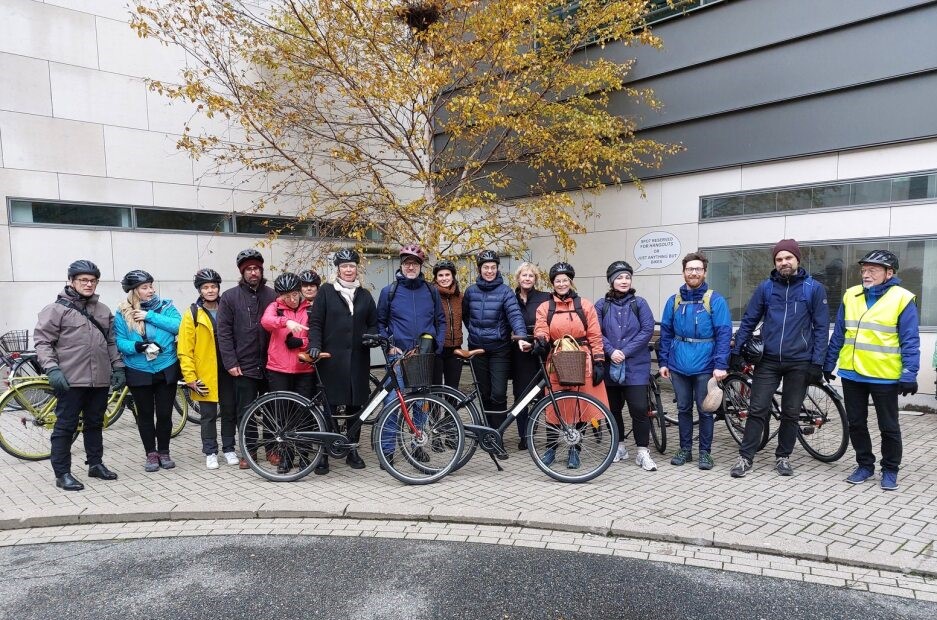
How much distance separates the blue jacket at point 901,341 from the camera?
14.1 feet

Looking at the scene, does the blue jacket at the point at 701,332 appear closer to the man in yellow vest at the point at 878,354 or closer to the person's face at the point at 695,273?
the person's face at the point at 695,273

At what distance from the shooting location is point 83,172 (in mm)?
8961

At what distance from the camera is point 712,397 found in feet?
15.9

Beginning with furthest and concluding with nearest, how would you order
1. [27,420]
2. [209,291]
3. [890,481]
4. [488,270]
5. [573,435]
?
1. [27,420]
2. [488,270]
3. [209,291]
4. [573,435]
5. [890,481]

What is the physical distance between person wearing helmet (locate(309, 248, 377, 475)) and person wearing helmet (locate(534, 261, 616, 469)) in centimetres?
160

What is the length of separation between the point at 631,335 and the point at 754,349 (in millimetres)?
1043

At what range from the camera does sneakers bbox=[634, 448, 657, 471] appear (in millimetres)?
5129

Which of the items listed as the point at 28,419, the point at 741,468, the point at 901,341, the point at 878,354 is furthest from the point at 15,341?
the point at 901,341

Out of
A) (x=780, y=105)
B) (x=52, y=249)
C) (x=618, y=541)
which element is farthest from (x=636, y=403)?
(x=52, y=249)

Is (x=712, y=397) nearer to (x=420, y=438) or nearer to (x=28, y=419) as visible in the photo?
(x=420, y=438)

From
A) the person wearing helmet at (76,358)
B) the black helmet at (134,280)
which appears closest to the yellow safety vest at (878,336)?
the black helmet at (134,280)


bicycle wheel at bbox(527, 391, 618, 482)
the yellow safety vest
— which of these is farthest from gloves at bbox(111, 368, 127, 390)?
the yellow safety vest

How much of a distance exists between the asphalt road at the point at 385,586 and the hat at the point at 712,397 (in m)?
1.73

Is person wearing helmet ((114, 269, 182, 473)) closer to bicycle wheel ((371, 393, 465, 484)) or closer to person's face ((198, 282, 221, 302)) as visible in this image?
person's face ((198, 282, 221, 302))
